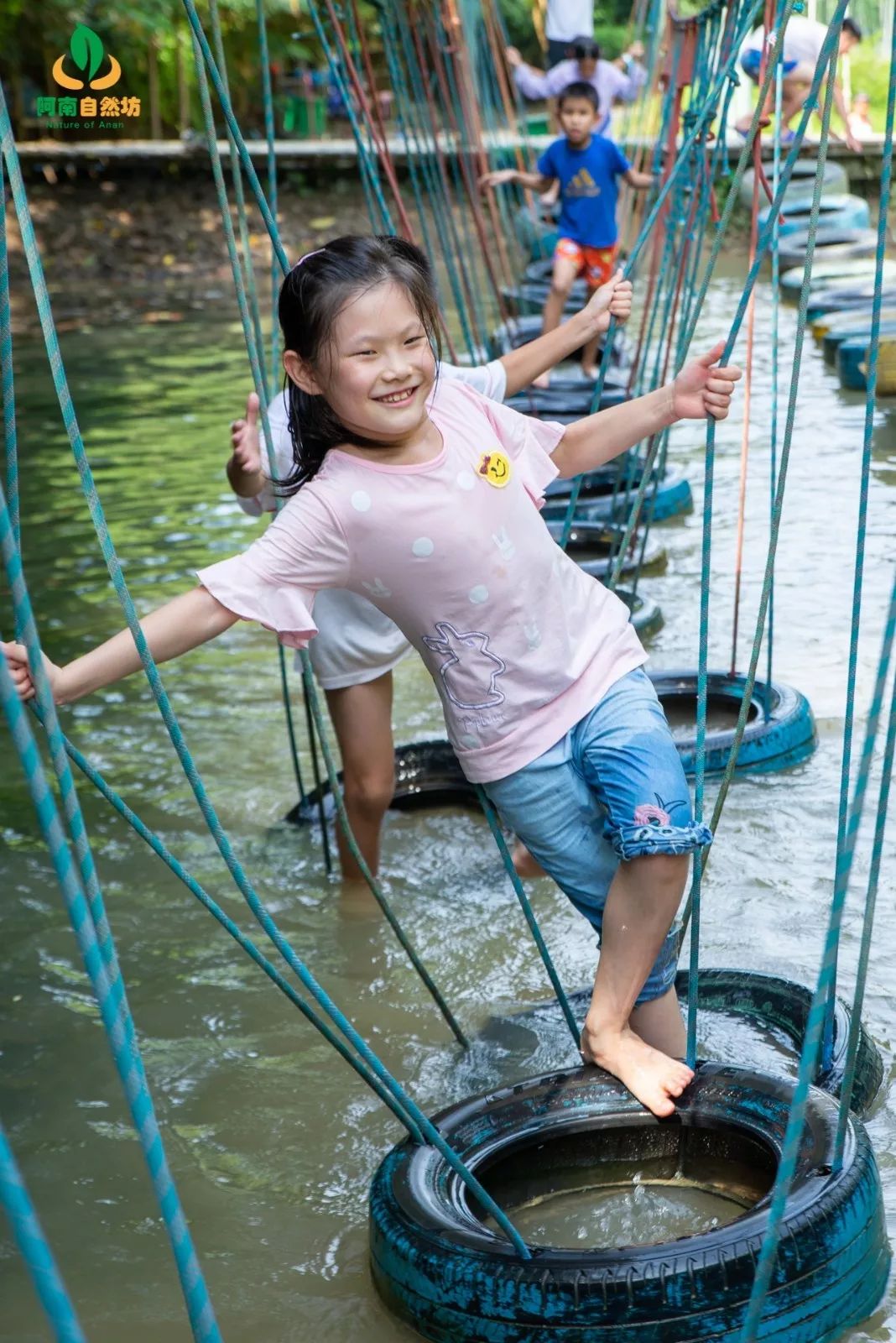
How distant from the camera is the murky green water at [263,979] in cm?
196

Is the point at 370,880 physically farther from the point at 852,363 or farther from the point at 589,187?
the point at 852,363

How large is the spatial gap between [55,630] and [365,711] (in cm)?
227

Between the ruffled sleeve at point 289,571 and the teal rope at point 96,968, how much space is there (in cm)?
58

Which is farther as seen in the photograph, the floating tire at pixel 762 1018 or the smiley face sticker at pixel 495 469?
the floating tire at pixel 762 1018

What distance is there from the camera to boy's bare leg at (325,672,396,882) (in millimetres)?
2670

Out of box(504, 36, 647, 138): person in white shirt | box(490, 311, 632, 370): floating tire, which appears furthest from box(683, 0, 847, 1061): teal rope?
box(504, 36, 647, 138): person in white shirt

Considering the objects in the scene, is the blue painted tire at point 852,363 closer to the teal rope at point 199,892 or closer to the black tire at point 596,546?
the black tire at point 596,546

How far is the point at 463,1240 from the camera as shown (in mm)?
1659

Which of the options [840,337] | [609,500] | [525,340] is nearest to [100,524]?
[609,500]

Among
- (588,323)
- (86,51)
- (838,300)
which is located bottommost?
(838,300)

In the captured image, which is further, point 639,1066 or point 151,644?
point 639,1066

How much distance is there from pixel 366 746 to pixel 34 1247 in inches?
73.5

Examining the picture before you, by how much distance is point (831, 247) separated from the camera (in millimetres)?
9336

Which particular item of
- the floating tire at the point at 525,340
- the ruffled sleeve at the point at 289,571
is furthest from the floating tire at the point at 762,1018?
the floating tire at the point at 525,340
